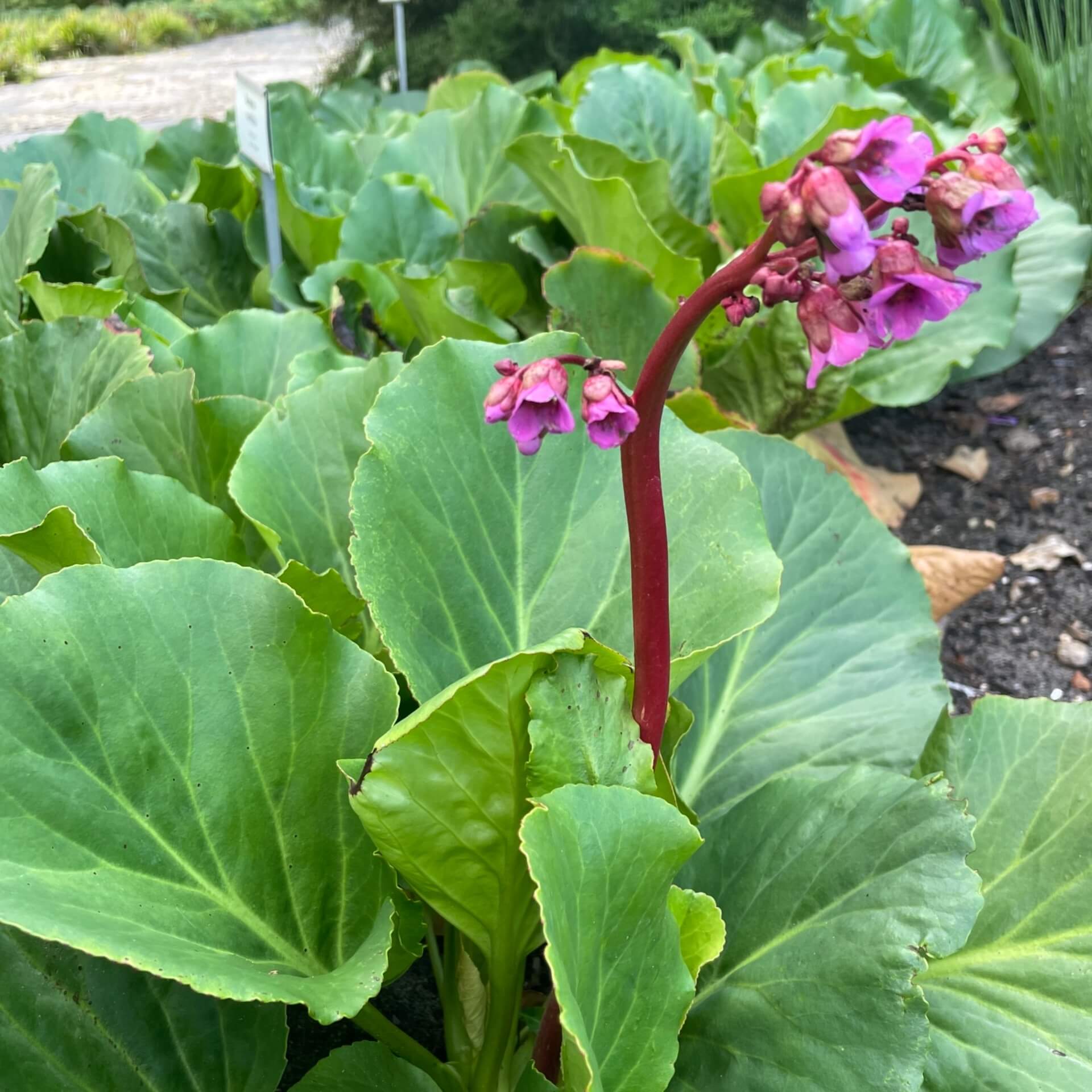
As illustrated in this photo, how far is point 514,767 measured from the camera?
697 mm

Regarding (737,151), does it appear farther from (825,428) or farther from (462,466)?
(462,466)

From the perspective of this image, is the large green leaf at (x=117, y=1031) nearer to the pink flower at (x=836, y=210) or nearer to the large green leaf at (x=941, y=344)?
the pink flower at (x=836, y=210)

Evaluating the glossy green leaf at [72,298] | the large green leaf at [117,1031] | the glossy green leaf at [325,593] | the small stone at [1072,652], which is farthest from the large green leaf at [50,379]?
the small stone at [1072,652]

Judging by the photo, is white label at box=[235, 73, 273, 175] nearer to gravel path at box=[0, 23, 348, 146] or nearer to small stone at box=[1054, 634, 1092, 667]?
small stone at box=[1054, 634, 1092, 667]

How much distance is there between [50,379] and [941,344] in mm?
1477

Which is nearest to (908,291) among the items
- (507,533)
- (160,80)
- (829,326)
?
(829,326)

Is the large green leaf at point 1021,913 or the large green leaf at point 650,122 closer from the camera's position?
the large green leaf at point 1021,913

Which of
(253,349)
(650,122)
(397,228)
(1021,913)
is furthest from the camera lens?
(650,122)

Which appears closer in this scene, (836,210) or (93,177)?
(836,210)

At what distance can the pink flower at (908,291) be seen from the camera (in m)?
0.49

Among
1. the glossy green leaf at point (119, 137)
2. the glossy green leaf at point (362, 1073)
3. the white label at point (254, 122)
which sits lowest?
the glossy green leaf at point (362, 1073)

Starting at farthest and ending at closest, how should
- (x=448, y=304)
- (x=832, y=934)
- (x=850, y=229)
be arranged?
1. (x=448, y=304)
2. (x=832, y=934)
3. (x=850, y=229)

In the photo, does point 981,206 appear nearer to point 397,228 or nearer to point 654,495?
point 654,495

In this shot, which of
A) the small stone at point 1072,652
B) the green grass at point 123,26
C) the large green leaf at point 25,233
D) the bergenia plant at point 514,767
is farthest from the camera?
the green grass at point 123,26
